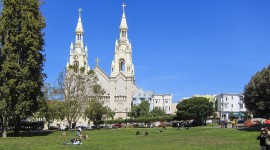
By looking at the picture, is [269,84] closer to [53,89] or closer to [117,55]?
[53,89]

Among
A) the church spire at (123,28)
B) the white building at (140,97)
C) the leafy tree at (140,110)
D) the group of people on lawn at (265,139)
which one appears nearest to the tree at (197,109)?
the leafy tree at (140,110)

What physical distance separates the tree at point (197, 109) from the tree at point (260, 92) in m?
23.7

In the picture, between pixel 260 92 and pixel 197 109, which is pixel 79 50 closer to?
pixel 197 109

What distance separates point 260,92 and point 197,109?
29393 millimetres

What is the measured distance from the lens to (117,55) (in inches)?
5763

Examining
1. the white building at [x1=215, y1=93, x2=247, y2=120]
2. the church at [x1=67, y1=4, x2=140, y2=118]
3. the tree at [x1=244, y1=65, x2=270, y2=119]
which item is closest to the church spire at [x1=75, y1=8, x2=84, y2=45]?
the church at [x1=67, y1=4, x2=140, y2=118]

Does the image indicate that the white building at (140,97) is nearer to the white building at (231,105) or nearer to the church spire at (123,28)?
the church spire at (123,28)

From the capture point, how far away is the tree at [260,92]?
66.1m

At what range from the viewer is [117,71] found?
147 metres

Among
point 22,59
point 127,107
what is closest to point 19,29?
point 22,59

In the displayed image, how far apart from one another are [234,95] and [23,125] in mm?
79094

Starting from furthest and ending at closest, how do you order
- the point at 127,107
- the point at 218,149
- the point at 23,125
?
the point at 127,107, the point at 23,125, the point at 218,149

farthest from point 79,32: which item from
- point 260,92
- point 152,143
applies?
point 152,143

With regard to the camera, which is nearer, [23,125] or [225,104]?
[23,125]
